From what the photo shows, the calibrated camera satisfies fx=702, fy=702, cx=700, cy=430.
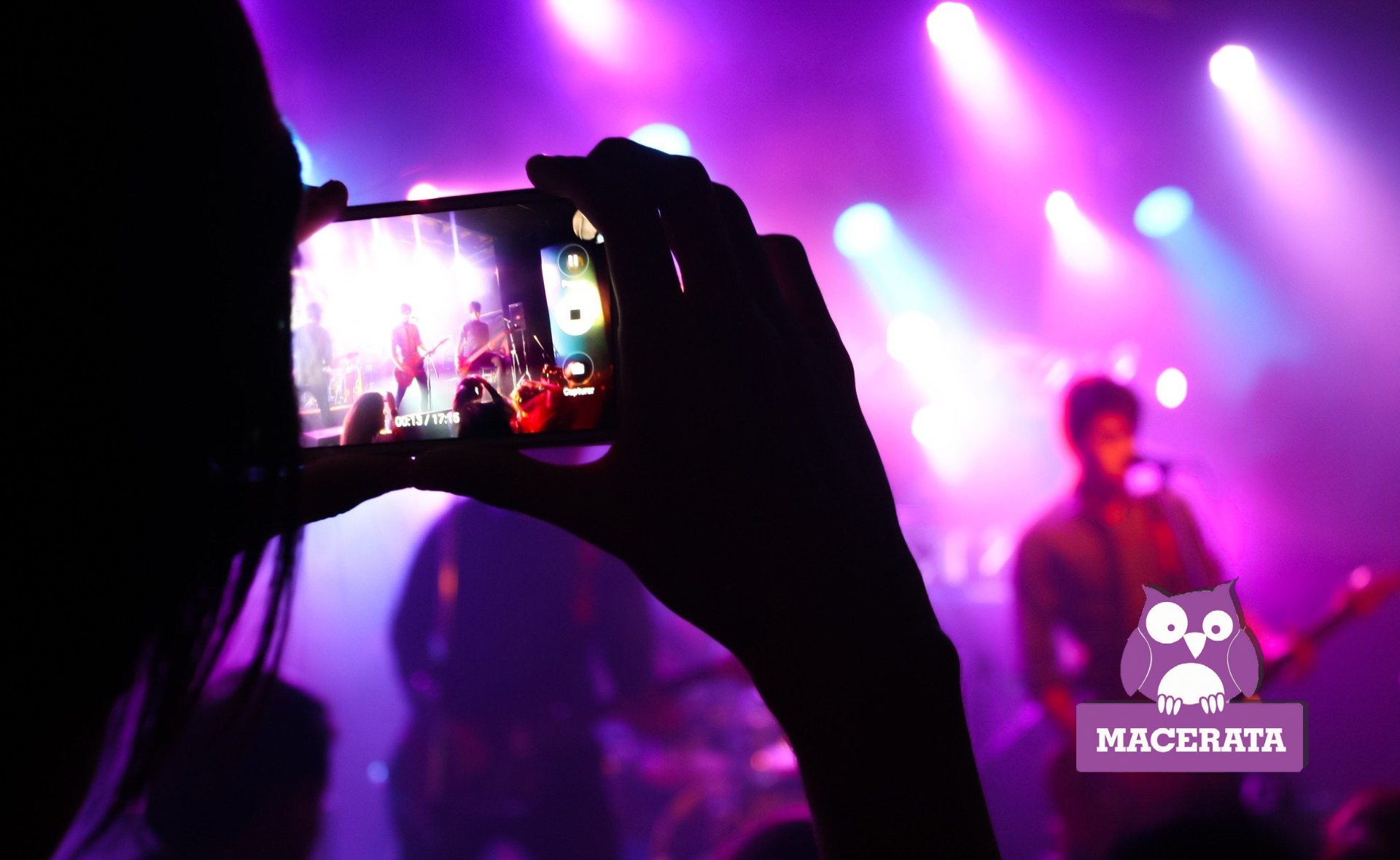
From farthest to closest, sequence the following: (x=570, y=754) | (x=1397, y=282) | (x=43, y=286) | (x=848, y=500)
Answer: (x=1397, y=282)
(x=570, y=754)
(x=848, y=500)
(x=43, y=286)

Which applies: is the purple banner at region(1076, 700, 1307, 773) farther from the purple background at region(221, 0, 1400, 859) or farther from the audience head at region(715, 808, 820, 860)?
the audience head at region(715, 808, 820, 860)

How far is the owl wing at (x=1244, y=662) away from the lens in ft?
7.20

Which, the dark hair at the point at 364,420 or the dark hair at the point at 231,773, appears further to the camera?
the dark hair at the point at 231,773

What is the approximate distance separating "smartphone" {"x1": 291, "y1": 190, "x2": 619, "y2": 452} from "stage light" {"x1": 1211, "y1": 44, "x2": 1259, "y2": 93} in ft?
9.31

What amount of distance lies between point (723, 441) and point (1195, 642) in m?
2.48

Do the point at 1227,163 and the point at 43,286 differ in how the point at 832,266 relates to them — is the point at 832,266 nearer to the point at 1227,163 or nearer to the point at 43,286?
the point at 1227,163

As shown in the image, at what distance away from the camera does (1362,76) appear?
2521mm

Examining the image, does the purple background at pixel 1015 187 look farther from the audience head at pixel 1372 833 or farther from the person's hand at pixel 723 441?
the person's hand at pixel 723 441

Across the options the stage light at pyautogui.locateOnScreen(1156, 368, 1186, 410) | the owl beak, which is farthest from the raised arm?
the stage light at pyautogui.locateOnScreen(1156, 368, 1186, 410)

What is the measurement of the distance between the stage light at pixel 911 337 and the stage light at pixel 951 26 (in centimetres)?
100

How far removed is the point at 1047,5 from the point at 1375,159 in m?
1.29

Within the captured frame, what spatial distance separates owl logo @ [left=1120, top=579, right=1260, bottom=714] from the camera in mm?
2188

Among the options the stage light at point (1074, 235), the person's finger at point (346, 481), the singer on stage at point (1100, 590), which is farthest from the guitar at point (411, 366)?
the stage light at point (1074, 235)

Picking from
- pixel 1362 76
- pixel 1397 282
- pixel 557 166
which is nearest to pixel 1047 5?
pixel 1362 76
